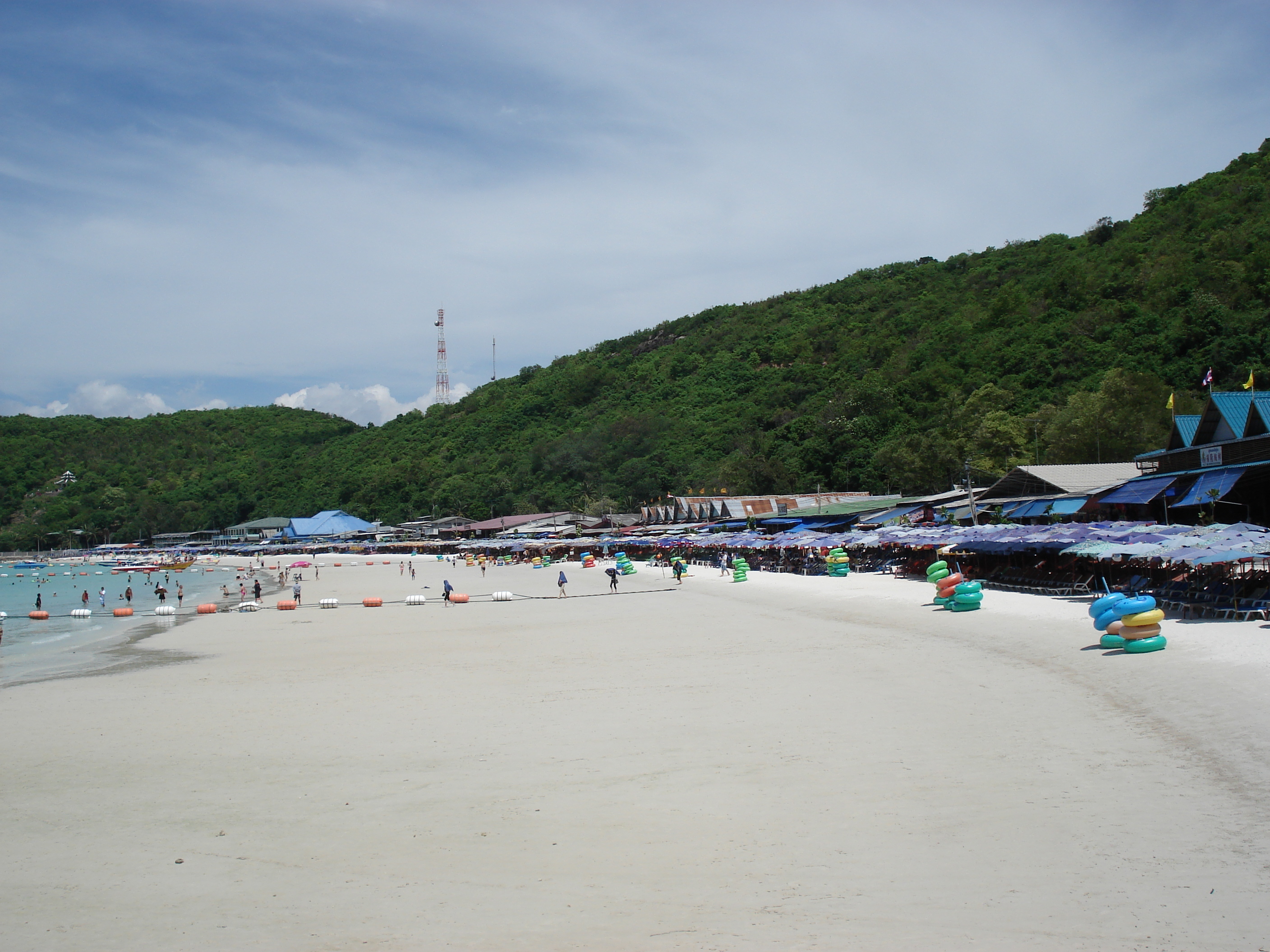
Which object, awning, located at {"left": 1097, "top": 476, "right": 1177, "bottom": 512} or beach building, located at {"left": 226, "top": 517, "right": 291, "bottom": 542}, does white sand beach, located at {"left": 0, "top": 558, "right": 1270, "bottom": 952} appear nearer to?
awning, located at {"left": 1097, "top": 476, "right": 1177, "bottom": 512}

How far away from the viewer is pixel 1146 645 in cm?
1314

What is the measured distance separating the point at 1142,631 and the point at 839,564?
21539 millimetres

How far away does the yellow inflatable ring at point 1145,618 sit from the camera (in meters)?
13.2

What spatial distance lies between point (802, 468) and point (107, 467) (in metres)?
138

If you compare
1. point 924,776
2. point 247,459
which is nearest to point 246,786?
point 924,776

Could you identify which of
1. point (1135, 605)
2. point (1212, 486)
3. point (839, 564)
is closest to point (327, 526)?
point (839, 564)

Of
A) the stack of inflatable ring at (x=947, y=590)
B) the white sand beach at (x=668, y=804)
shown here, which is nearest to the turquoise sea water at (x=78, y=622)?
the white sand beach at (x=668, y=804)

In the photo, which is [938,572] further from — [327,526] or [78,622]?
[327,526]

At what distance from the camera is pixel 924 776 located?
8125mm

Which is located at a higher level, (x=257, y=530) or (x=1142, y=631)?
(x=257, y=530)

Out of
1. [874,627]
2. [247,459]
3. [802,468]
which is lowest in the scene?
[874,627]

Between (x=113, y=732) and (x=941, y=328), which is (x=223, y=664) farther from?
(x=941, y=328)

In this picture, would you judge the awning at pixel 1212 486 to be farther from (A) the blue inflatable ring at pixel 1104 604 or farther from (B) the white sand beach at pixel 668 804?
(A) the blue inflatable ring at pixel 1104 604

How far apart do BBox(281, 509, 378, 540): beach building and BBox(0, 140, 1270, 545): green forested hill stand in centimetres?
663
